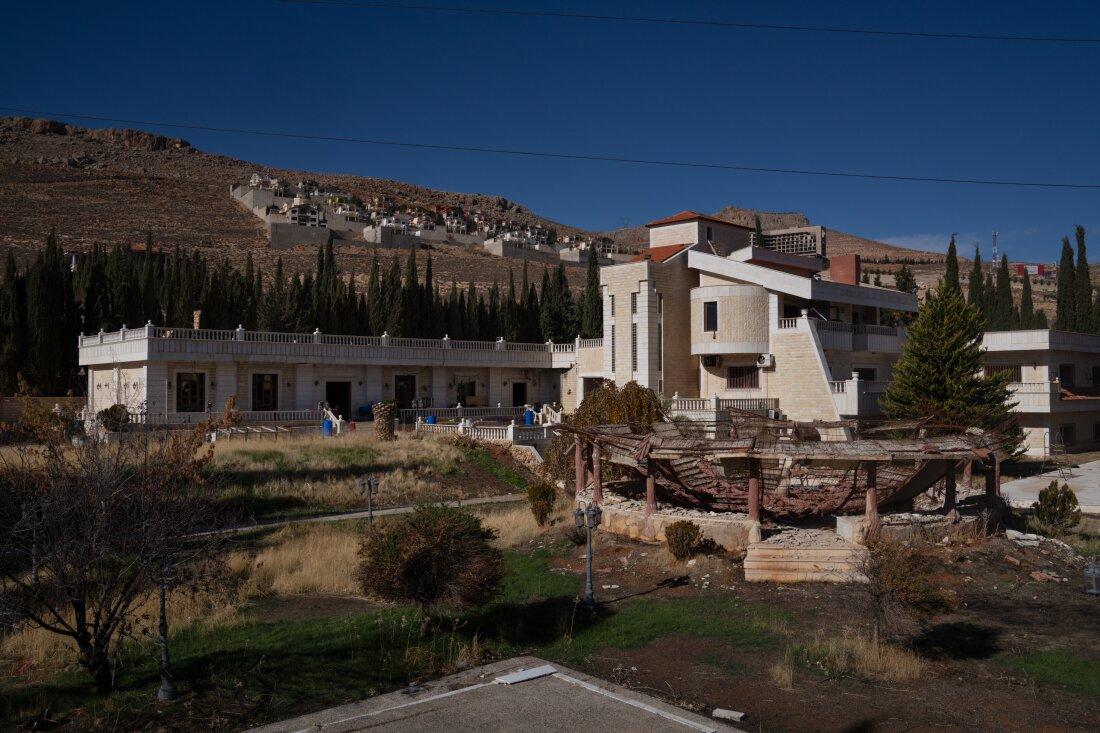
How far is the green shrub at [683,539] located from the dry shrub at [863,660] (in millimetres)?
5261

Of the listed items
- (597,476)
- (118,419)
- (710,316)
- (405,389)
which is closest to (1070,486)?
(710,316)

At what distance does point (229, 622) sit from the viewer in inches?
569

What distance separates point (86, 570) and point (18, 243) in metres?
101

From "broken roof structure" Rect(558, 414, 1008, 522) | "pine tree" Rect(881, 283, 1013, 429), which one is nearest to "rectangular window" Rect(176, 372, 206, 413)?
"broken roof structure" Rect(558, 414, 1008, 522)

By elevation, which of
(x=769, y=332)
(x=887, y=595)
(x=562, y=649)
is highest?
(x=769, y=332)

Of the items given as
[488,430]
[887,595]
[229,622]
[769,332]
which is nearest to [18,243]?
[488,430]

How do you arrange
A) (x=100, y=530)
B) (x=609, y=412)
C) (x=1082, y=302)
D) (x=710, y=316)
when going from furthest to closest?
(x=1082, y=302) → (x=710, y=316) → (x=609, y=412) → (x=100, y=530)

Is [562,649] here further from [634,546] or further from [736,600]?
[634,546]

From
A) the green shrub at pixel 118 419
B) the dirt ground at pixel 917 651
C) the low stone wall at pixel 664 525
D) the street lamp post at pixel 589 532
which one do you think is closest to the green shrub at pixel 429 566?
the street lamp post at pixel 589 532

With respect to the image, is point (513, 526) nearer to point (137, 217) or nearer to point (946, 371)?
point (946, 371)

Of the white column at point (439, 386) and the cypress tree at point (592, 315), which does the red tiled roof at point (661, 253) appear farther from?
the cypress tree at point (592, 315)

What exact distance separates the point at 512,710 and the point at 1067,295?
6225 cm

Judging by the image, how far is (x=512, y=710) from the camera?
10094 millimetres

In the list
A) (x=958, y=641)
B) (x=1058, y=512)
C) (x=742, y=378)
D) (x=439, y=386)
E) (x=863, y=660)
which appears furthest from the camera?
(x=439, y=386)
